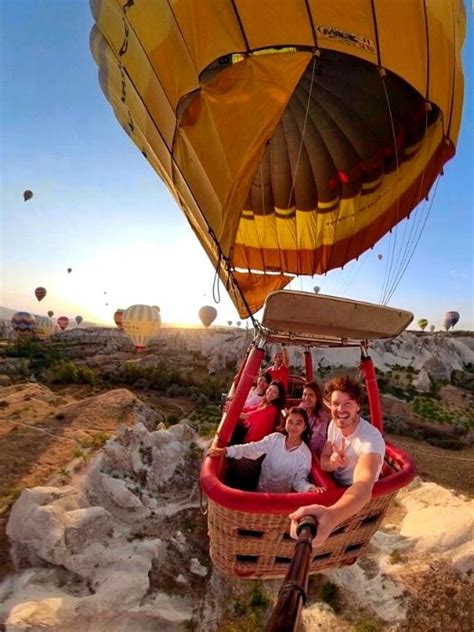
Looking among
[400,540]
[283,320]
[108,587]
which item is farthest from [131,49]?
[400,540]

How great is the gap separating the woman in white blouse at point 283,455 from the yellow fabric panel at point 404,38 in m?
4.02

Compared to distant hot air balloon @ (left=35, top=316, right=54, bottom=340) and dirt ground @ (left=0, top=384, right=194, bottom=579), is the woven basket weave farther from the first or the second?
distant hot air balloon @ (left=35, top=316, right=54, bottom=340)

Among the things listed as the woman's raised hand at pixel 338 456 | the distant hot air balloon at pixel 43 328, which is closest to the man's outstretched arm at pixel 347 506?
the woman's raised hand at pixel 338 456

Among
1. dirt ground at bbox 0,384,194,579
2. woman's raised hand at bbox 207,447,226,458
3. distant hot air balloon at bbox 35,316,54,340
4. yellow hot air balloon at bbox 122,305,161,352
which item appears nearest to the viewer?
woman's raised hand at bbox 207,447,226,458

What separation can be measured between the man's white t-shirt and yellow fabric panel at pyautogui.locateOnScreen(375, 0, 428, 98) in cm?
397

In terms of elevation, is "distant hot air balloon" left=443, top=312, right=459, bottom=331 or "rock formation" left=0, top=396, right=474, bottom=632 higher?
"distant hot air balloon" left=443, top=312, right=459, bottom=331

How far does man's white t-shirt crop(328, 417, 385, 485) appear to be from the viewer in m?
2.46

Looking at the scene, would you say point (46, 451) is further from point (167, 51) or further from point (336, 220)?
point (336, 220)

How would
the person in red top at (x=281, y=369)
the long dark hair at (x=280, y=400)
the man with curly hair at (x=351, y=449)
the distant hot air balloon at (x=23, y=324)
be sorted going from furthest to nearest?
1. the distant hot air balloon at (x=23, y=324)
2. the person in red top at (x=281, y=369)
3. the long dark hair at (x=280, y=400)
4. the man with curly hair at (x=351, y=449)

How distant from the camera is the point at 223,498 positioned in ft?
8.38

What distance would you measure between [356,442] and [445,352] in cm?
4329

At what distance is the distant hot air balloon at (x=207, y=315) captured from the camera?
4525 cm

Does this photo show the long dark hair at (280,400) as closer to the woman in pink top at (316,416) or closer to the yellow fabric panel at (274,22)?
the woman in pink top at (316,416)

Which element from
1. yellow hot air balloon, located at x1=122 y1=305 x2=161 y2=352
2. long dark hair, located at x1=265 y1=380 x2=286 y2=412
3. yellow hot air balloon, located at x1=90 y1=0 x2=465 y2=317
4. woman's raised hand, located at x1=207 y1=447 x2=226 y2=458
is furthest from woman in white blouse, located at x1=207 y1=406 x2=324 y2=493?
yellow hot air balloon, located at x1=122 y1=305 x2=161 y2=352
